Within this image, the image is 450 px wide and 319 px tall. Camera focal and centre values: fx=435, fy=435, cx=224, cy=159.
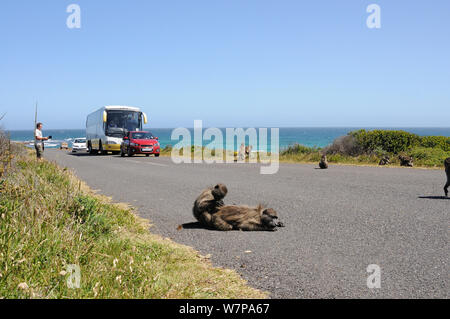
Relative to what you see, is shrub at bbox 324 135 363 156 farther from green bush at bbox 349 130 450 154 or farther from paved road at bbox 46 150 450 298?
paved road at bbox 46 150 450 298

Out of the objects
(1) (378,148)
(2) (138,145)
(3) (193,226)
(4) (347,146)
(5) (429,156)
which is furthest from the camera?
(2) (138,145)

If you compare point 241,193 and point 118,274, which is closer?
point 118,274

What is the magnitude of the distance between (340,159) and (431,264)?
18.0m

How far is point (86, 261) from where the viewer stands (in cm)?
433

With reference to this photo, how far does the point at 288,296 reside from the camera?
4066 millimetres

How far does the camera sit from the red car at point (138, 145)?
31.0m

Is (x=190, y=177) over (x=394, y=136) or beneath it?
beneath

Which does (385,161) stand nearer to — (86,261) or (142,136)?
(86,261)

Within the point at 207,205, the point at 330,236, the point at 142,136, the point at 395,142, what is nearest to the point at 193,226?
the point at 207,205

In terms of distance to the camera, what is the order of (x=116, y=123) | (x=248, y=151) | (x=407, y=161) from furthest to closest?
(x=116, y=123)
(x=248, y=151)
(x=407, y=161)

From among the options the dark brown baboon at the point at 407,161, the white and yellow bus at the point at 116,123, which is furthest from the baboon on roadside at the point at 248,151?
the white and yellow bus at the point at 116,123

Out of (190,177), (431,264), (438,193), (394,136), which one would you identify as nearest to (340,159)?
(394,136)

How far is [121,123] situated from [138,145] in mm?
4988
